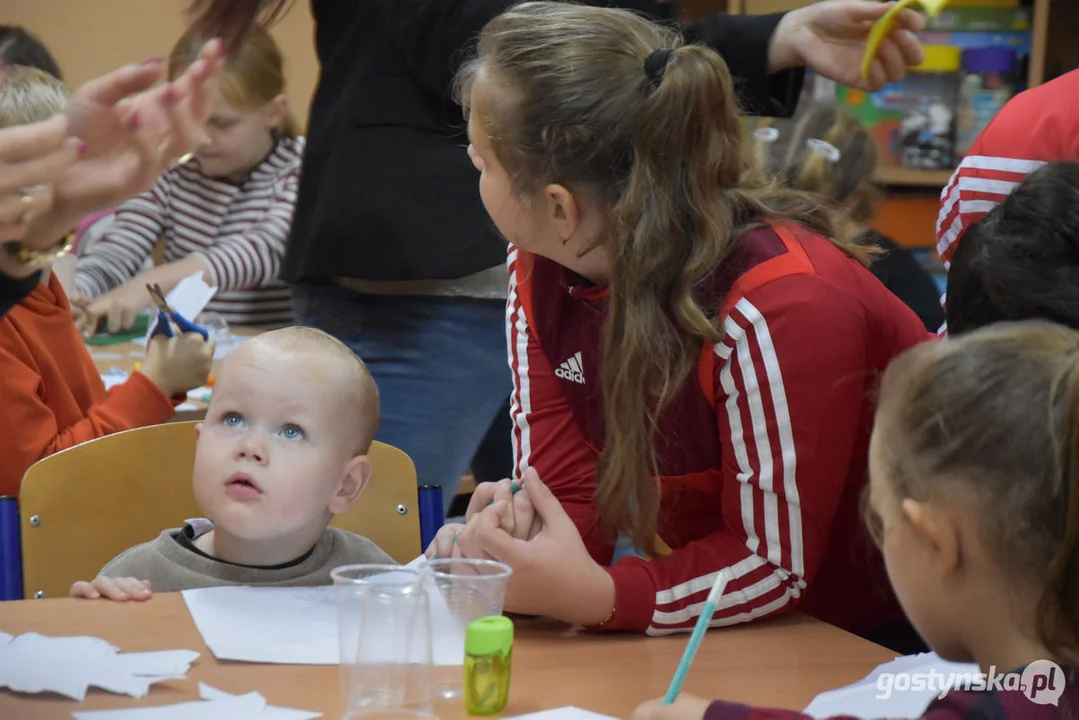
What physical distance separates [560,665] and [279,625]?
11.7 inches

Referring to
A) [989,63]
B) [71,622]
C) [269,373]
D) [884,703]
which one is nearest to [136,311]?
[269,373]

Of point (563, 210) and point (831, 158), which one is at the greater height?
point (563, 210)

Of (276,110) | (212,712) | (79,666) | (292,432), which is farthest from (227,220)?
(212,712)

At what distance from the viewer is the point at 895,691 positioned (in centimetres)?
111

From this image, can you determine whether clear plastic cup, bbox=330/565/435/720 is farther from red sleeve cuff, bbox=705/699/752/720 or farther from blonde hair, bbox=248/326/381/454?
blonde hair, bbox=248/326/381/454

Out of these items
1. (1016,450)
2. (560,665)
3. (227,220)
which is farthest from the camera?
(227,220)

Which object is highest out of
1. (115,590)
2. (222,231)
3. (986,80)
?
(986,80)

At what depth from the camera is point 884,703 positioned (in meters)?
1.08

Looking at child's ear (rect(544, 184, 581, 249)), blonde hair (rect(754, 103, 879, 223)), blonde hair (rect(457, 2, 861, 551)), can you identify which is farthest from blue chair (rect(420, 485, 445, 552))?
blonde hair (rect(754, 103, 879, 223))

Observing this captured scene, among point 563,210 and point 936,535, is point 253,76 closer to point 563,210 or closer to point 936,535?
point 563,210

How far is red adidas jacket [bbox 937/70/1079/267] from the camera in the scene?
1615 mm

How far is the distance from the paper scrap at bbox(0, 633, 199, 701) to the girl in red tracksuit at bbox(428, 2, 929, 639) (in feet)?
1.07

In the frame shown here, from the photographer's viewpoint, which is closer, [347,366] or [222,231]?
[347,366]

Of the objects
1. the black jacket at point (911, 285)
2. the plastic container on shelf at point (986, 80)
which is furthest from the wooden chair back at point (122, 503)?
the plastic container on shelf at point (986, 80)
